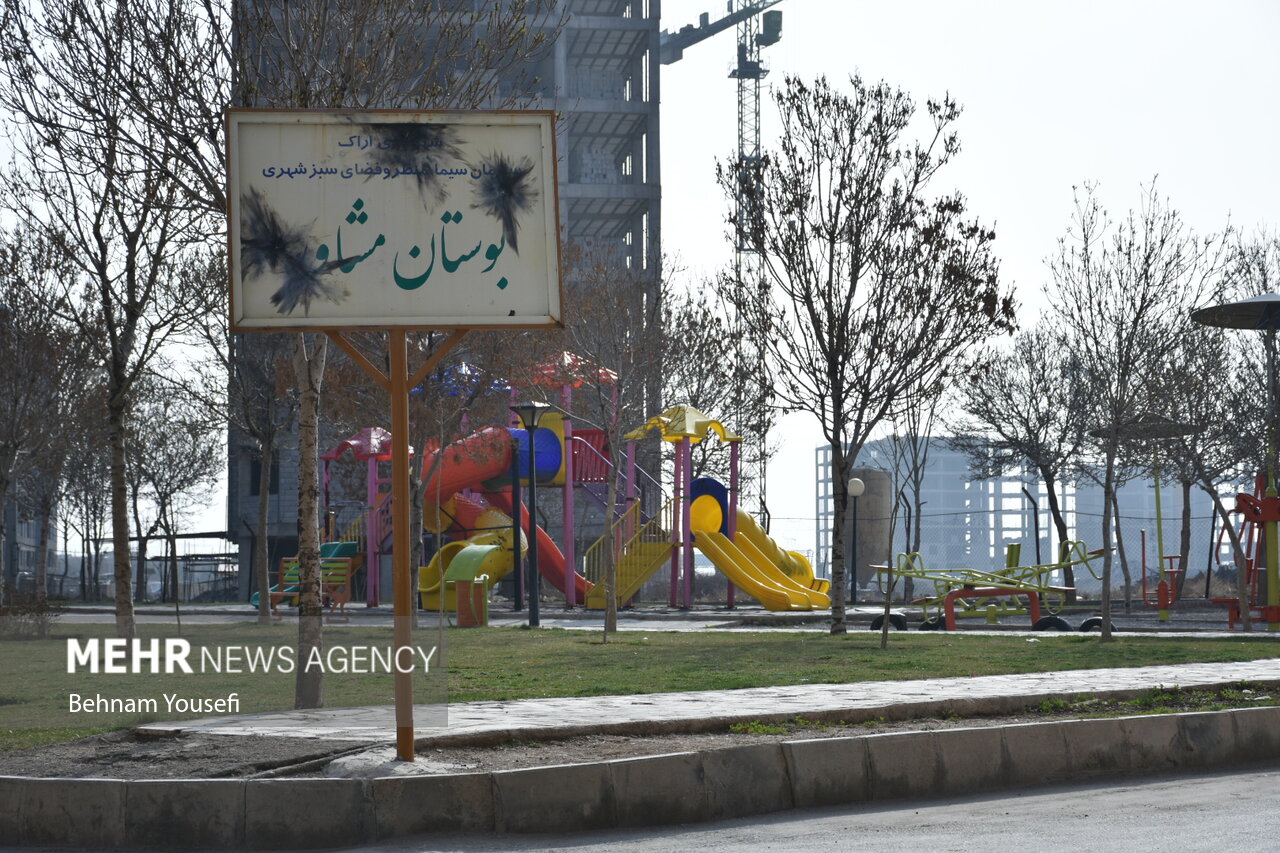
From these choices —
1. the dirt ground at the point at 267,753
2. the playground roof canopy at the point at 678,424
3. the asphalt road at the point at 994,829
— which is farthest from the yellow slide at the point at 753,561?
the asphalt road at the point at 994,829

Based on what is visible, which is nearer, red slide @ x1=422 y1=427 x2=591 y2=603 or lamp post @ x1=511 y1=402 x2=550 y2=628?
lamp post @ x1=511 y1=402 x2=550 y2=628

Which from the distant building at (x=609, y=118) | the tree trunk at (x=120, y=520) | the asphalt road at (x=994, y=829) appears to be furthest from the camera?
the distant building at (x=609, y=118)

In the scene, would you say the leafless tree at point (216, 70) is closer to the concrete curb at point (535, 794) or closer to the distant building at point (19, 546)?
the concrete curb at point (535, 794)

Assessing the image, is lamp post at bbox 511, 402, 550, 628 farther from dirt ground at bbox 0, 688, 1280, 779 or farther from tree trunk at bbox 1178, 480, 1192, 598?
tree trunk at bbox 1178, 480, 1192, 598

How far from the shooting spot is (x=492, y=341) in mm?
25641

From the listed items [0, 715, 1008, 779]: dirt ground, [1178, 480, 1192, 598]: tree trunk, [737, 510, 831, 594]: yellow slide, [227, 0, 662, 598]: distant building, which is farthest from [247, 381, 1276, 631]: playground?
[227, 0, 662, 598]: distant building

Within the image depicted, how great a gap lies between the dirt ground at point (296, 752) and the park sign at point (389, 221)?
226 centimetres

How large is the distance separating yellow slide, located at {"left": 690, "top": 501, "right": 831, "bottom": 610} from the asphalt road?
73.5 feet

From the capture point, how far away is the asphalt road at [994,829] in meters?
6.66

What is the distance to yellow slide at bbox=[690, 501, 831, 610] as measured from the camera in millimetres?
30766

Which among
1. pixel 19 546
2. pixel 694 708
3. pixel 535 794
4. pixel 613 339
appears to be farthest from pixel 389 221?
pixel 19 546

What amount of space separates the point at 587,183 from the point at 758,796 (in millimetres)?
64820

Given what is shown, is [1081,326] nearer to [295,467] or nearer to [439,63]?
[439,63]

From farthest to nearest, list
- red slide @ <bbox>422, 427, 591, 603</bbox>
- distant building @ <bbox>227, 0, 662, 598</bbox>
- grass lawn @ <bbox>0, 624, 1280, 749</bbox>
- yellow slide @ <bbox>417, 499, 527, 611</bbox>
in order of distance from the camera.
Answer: distant building @ <bbox>227, 0, 662, 598</bbox> → red slide @ <bbox>422, 427, 591, 603</bbox> → yellow slide @ <bbox>417, 499, 527, 611</bbox> → grass lawn @ <bbox>0, 624, 1280, 749</bbox>
